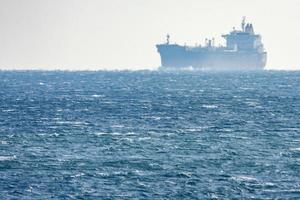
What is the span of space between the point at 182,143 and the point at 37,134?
15.0 metres

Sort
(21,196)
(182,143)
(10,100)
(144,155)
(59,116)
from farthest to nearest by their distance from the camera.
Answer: (10,100), (59,116), (182,143), (144,155), (21,196)

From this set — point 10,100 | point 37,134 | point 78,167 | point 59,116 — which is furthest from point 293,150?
Answer: point 10,100

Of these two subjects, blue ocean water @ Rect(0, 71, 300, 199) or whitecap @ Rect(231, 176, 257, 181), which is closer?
blue ocean water @ Rect(0, 71, 300, 199)

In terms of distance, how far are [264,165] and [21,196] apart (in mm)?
19671

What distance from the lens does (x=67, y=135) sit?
79312 mm

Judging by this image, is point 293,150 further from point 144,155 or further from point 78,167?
point 78,167

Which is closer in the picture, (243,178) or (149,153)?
(243,178)

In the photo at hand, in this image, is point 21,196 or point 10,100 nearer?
point 21,196

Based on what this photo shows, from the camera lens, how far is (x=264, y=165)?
61.7m

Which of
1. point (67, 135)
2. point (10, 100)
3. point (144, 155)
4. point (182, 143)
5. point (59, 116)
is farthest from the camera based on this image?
point (10, 100)

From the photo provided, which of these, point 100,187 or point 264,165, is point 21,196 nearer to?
point 100,187

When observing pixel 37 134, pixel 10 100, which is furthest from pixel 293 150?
pixel 10 100

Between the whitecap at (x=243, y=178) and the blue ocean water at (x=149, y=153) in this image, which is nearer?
the blue ocean water at (x=149, y=153)

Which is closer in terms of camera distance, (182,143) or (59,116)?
(182,143)
